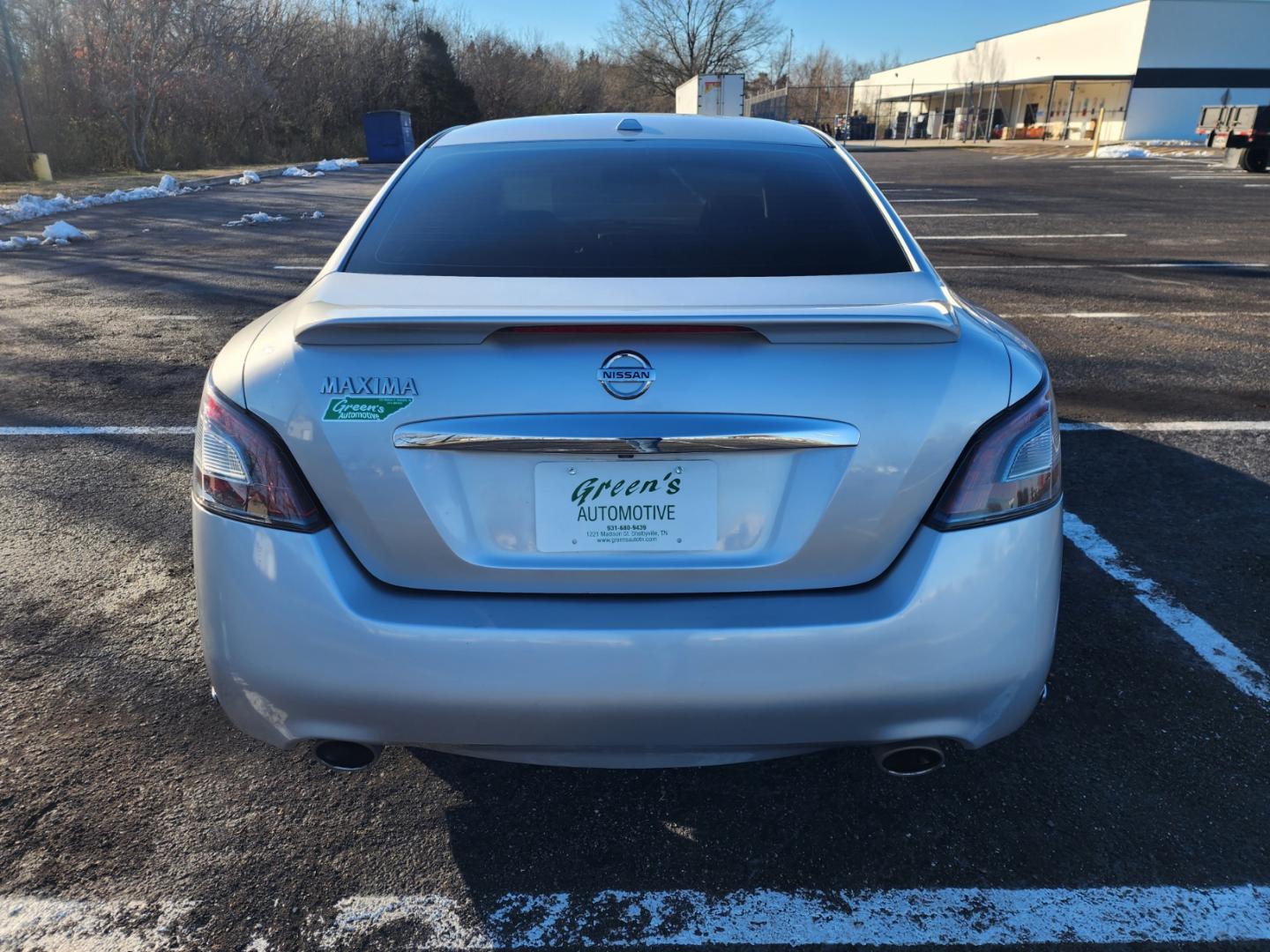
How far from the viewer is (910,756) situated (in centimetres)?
176

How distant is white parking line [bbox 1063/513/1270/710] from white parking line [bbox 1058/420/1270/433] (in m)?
1.31

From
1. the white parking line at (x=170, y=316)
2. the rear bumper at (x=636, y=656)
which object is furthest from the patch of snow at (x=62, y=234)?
the rear bumper at (x=636, y=656)

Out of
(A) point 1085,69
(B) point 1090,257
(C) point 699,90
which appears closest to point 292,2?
(C) point 699,90

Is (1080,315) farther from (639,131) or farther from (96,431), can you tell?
(96,431)

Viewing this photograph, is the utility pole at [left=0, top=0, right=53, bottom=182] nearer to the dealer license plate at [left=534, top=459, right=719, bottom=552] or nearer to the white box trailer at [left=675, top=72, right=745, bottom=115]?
the white box trailer at [left=675, top=72, right=745, bottom=115]

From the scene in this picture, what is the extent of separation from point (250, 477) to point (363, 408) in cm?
30

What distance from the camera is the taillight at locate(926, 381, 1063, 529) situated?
64.9 inches

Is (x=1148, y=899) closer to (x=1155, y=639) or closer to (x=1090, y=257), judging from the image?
(x=1155, y=639)

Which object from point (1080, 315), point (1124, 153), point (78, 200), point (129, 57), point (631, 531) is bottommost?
point (1080, 315)

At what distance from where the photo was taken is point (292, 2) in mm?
39156

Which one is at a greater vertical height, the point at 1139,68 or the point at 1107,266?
the point at 1139,68

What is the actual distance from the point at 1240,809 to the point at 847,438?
4.85ft

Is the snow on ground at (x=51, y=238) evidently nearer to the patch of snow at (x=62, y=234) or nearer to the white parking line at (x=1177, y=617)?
the patch of snow at (x=62, y=234)

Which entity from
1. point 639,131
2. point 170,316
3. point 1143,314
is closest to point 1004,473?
point 639,131
